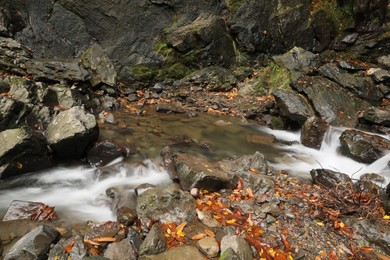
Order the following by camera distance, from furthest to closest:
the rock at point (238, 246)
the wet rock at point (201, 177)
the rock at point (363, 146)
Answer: the rock at point (363, 146), the wet rock at point (201, 177), the rock at point (238, 246)

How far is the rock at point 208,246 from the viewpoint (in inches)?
137

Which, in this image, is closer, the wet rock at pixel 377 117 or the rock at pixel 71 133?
the rock at pixel 71 133

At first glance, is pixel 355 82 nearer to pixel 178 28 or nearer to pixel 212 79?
pixel 212 79

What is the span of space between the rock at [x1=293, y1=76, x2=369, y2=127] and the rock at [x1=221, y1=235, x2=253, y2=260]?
19.9ft

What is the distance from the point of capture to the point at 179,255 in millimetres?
3416

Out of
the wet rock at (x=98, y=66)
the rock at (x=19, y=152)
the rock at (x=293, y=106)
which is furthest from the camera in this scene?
the wet rock at (x=98, y=66)

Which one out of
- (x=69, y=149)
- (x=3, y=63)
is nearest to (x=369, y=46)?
(x=69, y=149)

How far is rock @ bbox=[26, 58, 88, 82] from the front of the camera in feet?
27.9

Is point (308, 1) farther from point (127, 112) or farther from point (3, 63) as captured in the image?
point (3, 63)

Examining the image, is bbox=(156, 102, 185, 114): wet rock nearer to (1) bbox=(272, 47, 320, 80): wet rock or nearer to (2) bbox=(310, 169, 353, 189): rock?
(1) bbox=(272, 47, 320, 80): wet rock

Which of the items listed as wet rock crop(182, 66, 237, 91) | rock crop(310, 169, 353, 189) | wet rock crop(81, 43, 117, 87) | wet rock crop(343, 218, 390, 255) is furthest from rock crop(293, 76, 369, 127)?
wet rock crop(81, 43, 117, 87)

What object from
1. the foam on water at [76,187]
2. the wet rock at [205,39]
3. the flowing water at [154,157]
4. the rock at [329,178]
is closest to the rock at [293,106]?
the flowing water at [154,157]

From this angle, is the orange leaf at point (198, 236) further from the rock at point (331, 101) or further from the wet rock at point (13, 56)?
the wet rock at point (13, 56)

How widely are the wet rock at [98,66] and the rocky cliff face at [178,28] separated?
0.91m
